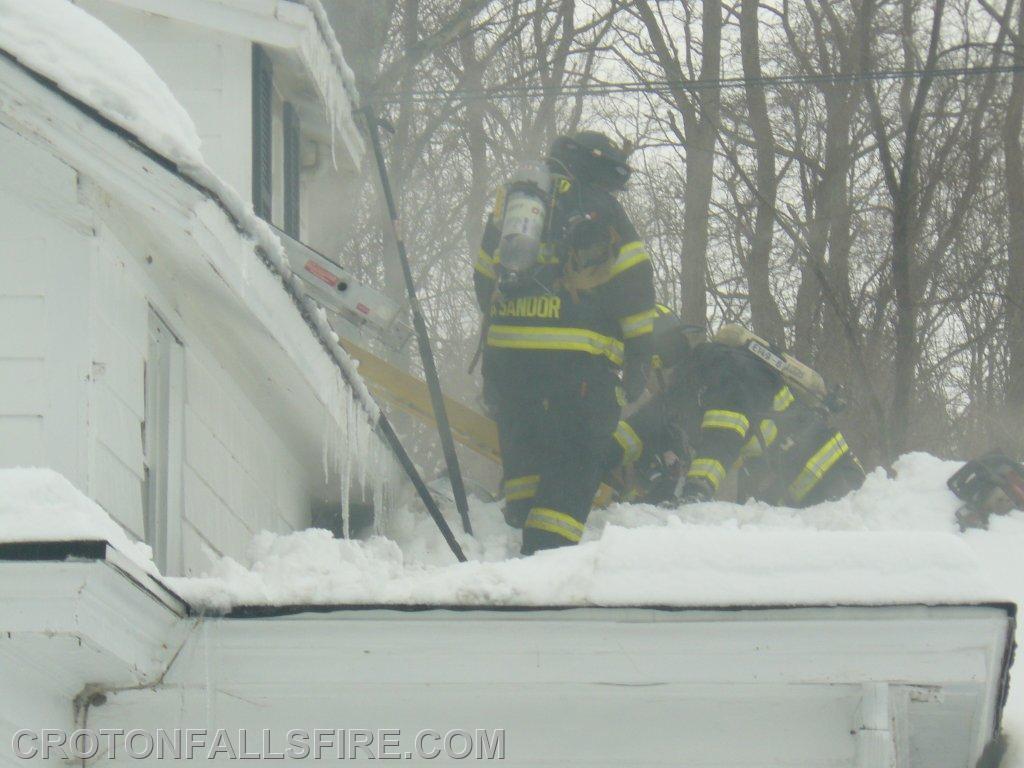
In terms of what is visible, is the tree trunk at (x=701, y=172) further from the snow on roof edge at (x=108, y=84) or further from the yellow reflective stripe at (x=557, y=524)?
the snow on roof edge at (x=108, y=84)

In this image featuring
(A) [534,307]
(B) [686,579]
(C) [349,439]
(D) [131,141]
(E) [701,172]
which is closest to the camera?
(B) [686,579]

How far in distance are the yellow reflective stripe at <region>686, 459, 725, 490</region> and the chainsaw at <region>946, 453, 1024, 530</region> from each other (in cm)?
130

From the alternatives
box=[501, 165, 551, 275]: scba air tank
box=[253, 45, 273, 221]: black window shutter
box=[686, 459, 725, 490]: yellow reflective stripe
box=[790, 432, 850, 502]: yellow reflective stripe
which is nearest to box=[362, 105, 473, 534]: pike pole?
box=[253, 45, 273, 221]: black window shutter

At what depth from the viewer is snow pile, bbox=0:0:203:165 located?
3.18 metres

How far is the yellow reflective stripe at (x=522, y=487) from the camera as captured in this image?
662 centimetres

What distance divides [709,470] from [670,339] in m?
0.80

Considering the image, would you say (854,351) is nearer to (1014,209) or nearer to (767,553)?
(1014,209)

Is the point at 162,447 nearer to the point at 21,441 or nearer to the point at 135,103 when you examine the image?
the point at 21,441

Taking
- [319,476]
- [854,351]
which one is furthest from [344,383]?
[854,351]

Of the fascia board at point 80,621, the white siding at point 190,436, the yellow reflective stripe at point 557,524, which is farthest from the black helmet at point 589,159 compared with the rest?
the fascia board at point 80,621

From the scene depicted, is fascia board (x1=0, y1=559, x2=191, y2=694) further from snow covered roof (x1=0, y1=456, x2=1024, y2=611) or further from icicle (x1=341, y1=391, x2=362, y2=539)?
icicle (x1=341, y1=391, x2=362, y2=539)

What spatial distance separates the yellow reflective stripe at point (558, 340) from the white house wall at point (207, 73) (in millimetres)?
1311

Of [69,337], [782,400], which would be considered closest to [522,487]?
[782,400]

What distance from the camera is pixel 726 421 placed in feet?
23.8
